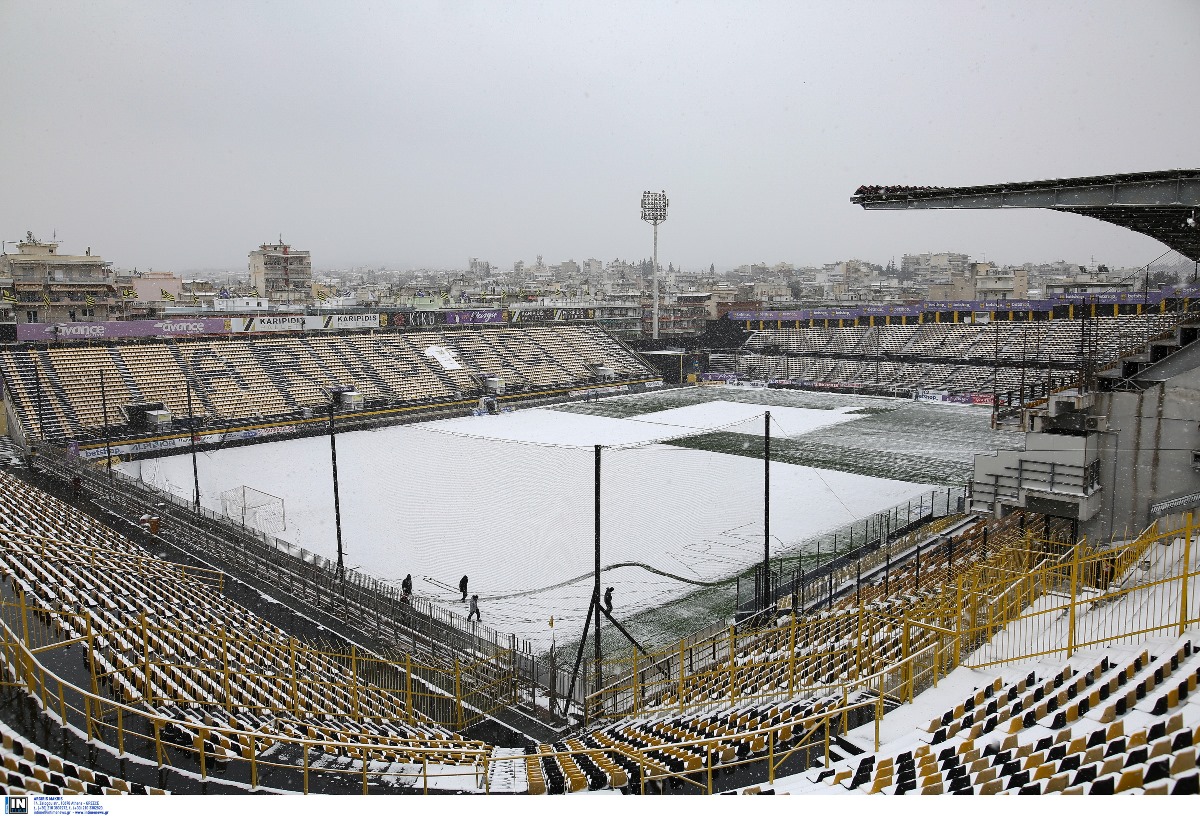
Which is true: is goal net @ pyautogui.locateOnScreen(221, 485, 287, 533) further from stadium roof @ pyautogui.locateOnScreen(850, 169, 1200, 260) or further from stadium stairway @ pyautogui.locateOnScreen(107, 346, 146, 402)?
stadium roof @ pyautogui.locateOnScreen(850, 169, 1200, 260)

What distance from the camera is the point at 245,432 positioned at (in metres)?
32.4

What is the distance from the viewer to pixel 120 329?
35781 millimetres

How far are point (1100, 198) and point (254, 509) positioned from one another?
19194mm

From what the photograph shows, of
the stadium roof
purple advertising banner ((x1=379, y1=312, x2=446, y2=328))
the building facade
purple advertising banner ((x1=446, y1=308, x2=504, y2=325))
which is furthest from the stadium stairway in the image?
the stadium roof

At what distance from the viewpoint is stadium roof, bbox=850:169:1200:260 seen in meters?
11.4

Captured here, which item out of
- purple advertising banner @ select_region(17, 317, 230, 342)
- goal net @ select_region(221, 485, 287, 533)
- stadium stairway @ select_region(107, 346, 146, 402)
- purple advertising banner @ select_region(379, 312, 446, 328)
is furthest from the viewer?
purple advertising banner @ select_region(379, 312, 446, 328)

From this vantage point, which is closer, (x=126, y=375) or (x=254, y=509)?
(x=254, y=509)

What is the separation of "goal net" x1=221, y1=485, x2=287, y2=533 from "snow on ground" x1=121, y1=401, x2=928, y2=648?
0.39 meters

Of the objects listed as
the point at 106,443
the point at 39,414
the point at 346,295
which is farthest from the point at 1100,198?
the point at 346,295

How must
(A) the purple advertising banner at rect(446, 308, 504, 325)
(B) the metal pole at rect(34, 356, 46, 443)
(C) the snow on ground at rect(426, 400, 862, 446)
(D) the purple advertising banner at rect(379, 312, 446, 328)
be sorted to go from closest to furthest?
(B) the metal pole at rect(34, 356, 46, 443)
(C) the snow on ground at rect(426, 400, 862, 446)
(D) the purple advertising banner at rect(379, 312, 446, 328)
(A) the purple advertising banner at rect(446, 308, 504, 325)

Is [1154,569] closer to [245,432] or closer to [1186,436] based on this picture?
[1186,436]

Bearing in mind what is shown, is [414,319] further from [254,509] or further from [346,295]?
[346,295]

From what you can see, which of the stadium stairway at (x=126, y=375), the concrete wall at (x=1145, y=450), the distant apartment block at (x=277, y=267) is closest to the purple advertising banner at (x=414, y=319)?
the stadium stairway at (x=126, y=375)

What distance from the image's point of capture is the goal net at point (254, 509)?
62.6 feet
